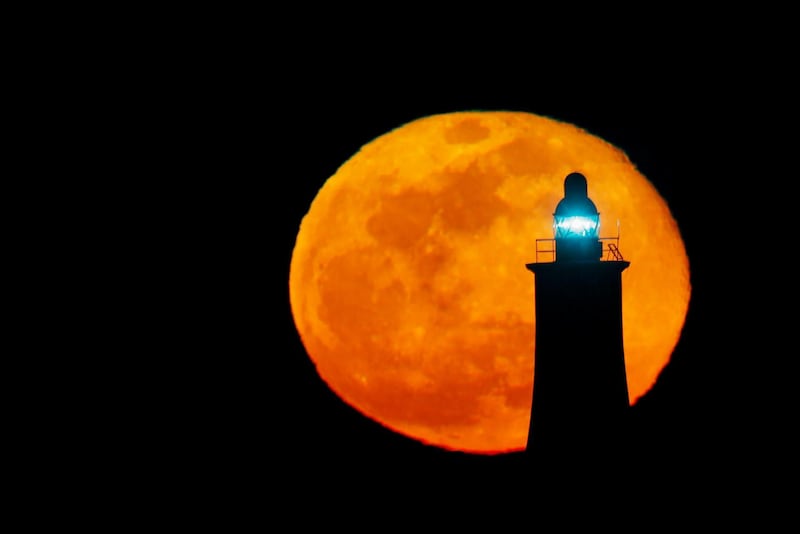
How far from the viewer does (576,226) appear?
915 cm

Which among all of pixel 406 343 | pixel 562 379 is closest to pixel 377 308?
pixel 406 343

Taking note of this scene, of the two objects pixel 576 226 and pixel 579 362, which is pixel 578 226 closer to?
pixel 576 226

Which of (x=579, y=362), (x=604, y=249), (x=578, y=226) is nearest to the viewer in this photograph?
(x=579, y=362)

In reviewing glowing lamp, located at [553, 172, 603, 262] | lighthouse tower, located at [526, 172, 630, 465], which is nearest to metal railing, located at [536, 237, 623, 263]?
glowing lamp, located at [553, 172, 603, 262]

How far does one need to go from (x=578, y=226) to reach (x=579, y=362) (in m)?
1.45

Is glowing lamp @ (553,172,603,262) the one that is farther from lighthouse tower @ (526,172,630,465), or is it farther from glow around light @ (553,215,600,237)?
A: lighthouse tower @ (526,172,630,465)

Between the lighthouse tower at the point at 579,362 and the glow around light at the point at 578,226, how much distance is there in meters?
0.31

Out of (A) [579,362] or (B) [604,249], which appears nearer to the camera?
(A) [579,362]

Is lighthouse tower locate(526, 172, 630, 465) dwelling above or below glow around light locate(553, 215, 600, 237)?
below

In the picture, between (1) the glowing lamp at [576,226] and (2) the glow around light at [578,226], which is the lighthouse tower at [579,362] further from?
(2) the glow around light at [578,226]

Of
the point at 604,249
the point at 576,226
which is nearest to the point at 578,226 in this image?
the point at 576,226

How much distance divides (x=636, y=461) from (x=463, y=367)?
7.24 feet

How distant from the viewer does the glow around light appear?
9.14 meters

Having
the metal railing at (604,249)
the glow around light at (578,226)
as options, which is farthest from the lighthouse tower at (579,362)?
the metal railing at (604,249)
